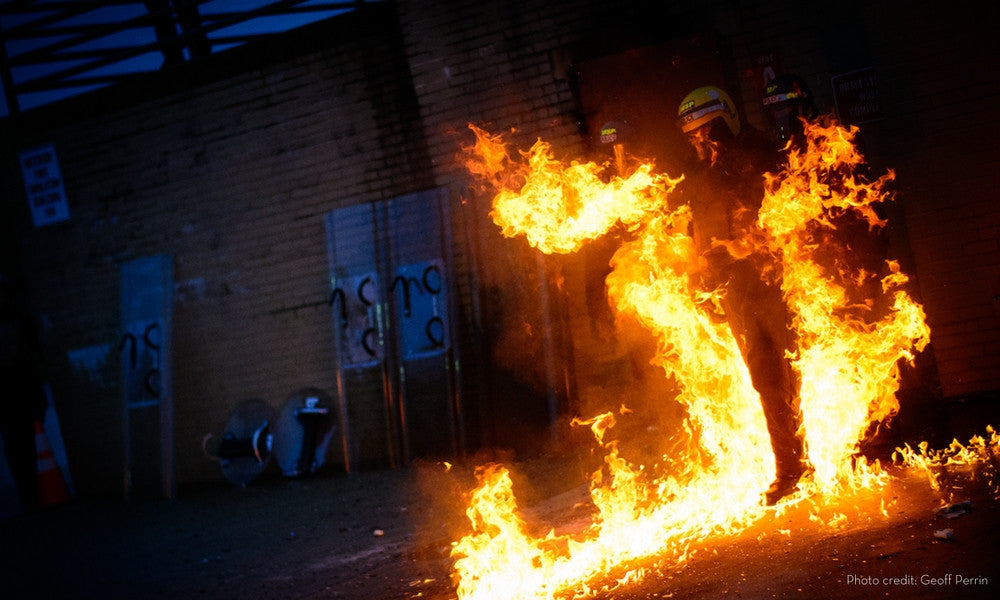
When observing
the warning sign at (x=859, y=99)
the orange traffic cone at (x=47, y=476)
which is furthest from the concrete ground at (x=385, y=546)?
the warning sign at (x=859, y=99)

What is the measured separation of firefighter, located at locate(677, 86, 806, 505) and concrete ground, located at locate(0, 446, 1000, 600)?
73cm

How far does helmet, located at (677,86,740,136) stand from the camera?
4.93 metres

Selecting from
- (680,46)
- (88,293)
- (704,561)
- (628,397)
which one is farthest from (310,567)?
(88,293)

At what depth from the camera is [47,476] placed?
988 centimetres

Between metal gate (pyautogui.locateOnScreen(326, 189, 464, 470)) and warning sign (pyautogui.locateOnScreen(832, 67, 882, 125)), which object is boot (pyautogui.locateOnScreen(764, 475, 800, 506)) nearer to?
warning sign (pyautogui.locateOnScreen(832, 67, 882, 125))

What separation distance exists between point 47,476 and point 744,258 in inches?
359

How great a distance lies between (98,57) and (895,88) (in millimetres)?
9721

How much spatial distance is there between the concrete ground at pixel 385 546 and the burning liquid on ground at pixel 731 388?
8.3 inches

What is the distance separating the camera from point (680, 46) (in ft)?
23.1

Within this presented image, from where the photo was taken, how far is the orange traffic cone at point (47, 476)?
9.84 metres

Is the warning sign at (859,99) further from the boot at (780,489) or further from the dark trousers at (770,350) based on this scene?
the boot at (780,489)

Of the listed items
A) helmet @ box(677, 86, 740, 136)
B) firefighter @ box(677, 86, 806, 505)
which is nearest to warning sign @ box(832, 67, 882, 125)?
firefighter @ box(677, 86, 806, 505)

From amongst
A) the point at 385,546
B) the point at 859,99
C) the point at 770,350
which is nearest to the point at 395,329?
the point at 385,546

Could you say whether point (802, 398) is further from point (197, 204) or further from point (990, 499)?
point (197, 204)
